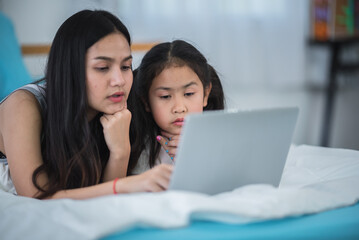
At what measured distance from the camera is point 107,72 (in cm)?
105

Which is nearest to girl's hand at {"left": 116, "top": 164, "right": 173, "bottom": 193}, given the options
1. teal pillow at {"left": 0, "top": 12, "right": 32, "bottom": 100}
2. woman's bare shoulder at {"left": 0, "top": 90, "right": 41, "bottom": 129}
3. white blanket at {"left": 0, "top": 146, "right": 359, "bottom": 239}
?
white blanket at {"left": 0, "top": 146, "right": 359, "bottom": 239}

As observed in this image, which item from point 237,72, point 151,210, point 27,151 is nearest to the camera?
point 151,210

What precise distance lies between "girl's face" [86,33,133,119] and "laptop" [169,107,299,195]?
355mm

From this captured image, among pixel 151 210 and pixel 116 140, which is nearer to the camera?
pixel 151 210

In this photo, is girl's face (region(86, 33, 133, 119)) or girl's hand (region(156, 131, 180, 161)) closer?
girl's face (region(86, 33, 133, 119))

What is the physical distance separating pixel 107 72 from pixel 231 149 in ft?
1.34

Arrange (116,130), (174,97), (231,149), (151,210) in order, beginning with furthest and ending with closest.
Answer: (174,97) → (116,130) → (231,149) → (151,210)

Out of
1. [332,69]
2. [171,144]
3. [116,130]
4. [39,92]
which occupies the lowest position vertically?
[332,69]

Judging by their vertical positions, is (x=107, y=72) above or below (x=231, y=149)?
above

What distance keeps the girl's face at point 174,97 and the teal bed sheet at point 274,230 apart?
1.88ft

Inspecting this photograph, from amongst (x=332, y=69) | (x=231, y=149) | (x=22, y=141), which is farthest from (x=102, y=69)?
(x=332, y=69)

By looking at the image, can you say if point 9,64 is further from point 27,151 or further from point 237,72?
point 237,72

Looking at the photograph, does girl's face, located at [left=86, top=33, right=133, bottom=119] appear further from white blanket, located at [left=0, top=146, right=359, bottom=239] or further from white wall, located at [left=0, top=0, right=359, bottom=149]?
white wall, located at [left=0, top=0, right=359, bottom=149]

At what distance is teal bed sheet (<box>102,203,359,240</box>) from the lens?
2.17ft
